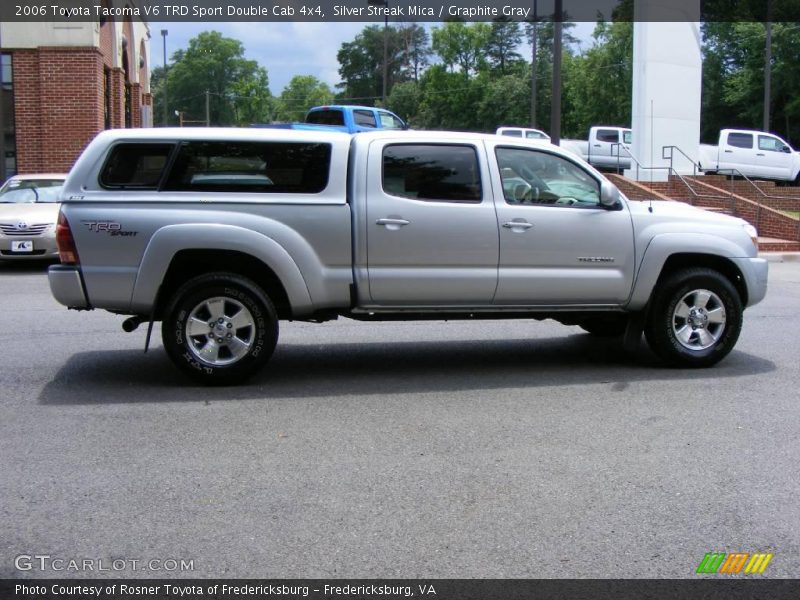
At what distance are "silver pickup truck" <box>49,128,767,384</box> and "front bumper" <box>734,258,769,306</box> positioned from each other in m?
0.02

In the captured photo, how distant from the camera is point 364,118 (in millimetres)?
24734

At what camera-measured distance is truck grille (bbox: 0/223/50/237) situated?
1462 centimetres

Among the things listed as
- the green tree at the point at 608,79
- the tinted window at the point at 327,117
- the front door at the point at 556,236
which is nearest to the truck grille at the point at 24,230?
the front door at the point at 556,236

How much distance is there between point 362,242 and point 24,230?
30.4ft

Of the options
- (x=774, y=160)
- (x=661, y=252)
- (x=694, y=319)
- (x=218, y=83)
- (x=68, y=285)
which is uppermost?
(x=218, y=83)

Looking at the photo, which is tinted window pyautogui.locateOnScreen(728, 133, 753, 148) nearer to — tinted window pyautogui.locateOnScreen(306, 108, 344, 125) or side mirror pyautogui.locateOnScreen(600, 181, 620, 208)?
tinted window pyautogui.locateOnScreen(306, 108, 344, 125)

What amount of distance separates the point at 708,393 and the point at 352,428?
9.34 feet

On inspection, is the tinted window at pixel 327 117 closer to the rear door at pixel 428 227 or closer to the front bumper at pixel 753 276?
the rear door at pixel 428 227

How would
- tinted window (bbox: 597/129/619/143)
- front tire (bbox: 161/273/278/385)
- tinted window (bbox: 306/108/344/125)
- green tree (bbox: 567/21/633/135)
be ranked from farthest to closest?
green tree (bbox: 567/21/633/135) → tinted window (bbox: 597/129/619/143) → tinted window (bbox: 306/108/344/125) → front tire (bbox: 161/273/278/385)

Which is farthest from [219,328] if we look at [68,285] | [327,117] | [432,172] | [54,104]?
[327,117]

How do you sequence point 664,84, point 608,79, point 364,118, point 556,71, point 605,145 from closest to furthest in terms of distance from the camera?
1. point 556,71
2. point 364,118
3. point 664,84
4. point 605,145
5. point 608,79

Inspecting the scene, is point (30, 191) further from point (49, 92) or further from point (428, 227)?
point (428, 227)

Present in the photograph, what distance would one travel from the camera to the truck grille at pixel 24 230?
1462 centimetres

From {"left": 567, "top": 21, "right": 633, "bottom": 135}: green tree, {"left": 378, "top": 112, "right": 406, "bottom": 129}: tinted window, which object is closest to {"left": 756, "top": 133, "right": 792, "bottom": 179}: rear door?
{"left": 378, "top": 112, "right": 406, "bottom": 129}: tinted window
